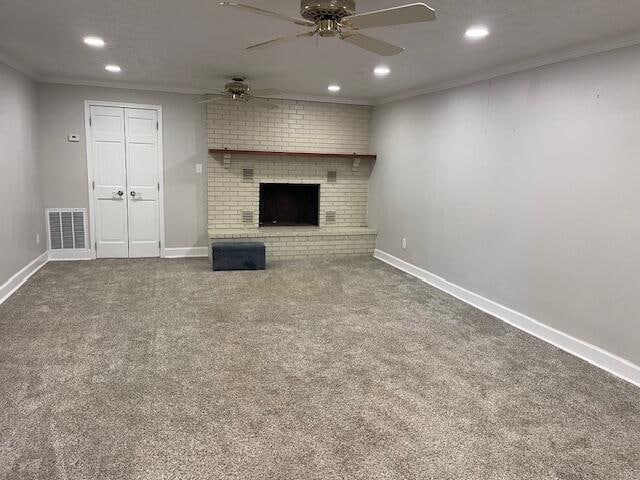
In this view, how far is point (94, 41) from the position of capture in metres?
3.67

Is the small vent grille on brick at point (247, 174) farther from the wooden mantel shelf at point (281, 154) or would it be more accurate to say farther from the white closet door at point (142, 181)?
the white closet door at point (142, 181)

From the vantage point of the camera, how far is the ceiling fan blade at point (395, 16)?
1949 millimetres

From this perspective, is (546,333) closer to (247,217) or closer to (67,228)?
(247,217)

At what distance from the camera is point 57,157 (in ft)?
18.5

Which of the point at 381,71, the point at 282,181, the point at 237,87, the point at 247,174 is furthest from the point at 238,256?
the point at 381,71

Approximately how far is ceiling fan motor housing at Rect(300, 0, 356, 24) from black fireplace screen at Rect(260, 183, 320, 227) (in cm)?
450

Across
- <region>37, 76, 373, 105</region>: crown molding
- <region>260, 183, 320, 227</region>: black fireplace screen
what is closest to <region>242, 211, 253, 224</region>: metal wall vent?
<region>260, 183, 320, 227</region>: black fireplace screen

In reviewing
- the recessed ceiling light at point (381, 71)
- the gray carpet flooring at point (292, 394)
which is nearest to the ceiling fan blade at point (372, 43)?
the recessed ceiling light at point (381, 71)

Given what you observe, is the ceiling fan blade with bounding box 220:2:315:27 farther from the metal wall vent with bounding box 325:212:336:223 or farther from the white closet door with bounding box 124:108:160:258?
the metal wall vent with bounding box 325:212:336:223

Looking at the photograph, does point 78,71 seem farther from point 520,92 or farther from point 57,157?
point 520,92

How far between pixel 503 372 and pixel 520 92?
7.82ft

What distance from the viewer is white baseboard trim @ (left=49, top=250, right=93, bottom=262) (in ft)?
19.0

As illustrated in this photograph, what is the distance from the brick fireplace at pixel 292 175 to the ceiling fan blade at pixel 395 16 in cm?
407

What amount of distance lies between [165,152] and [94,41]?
2.39 metres
